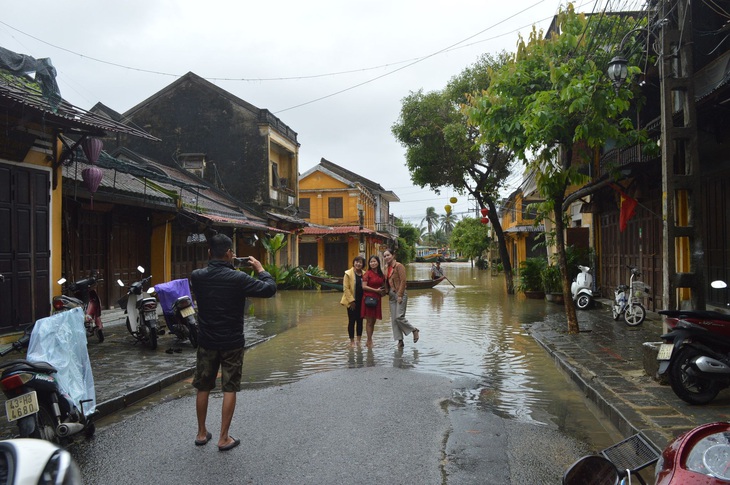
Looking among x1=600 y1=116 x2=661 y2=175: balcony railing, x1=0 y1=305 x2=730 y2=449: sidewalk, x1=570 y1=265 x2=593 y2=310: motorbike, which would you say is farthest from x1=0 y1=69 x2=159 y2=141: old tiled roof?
x1=570 y1=265 x2=593 y2=310: motorbike

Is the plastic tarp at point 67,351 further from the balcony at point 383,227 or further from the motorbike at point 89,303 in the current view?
the balcony at point 383,227

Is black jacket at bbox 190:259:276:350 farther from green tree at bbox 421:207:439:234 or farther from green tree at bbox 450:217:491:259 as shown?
green tree at bbox 421:207:439:234

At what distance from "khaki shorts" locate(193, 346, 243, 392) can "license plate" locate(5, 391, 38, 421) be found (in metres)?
1.20

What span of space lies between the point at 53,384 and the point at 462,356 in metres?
6.37

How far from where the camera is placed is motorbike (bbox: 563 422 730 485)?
2600mm

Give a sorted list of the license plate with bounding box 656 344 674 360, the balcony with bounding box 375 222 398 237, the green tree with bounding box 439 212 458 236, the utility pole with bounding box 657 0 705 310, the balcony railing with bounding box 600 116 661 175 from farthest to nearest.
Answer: the green tree with bounding box 439 212 458 236
the balcony with bounding box 375 222 398 237
the balcony railing with bounding box 600 116 661 175
the utility pole with bounding box 657 0 705 310
the license plate with bounding box 656 344 674 360

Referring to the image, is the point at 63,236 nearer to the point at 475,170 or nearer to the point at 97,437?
the point at 97,437

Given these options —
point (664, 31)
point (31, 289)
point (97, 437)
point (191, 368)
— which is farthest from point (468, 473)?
point (31, 289)

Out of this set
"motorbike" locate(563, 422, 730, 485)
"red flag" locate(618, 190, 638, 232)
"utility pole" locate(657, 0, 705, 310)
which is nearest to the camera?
"motorbike" locate(563, 422, 730, 485)

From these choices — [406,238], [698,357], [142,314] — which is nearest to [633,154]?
[698,357]

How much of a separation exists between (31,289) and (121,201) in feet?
10.9

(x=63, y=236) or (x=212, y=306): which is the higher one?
(x=63, y=236)

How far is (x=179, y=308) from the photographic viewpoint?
374 inches

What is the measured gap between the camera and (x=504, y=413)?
20.4ft
